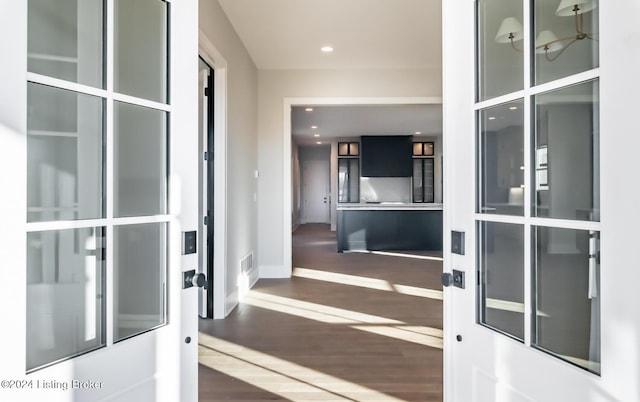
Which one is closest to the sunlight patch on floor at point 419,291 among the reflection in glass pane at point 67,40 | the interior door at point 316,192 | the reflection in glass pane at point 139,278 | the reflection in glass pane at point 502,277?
the reflection in glass pane at point 502,277

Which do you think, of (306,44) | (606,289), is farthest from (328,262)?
(606,289)

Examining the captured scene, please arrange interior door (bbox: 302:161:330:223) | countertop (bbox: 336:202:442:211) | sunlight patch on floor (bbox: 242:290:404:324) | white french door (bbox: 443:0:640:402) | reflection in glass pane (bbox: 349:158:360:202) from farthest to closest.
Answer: interior door (bbox: 302:161:330:223), reflection in glass pane (bbox: 349:158:360:202), countertop (bbox: 336:202:442:211), sunlight patch on floor (bbox: 242:290:404:324), white french door (bbox: 443:0:640:402)

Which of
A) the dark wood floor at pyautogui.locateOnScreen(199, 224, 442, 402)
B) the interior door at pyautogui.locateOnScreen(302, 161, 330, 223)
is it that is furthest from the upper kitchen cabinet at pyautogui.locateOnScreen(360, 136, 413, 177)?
the dark wood floor at pyautogui.locateOnScreen(199, 224, 442, 402)

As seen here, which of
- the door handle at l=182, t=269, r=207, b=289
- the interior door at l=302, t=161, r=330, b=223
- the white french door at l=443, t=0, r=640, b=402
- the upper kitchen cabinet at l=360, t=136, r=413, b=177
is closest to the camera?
the white french door at l=443, t=0, r=640, b=402

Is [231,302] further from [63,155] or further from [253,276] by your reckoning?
[63,155]

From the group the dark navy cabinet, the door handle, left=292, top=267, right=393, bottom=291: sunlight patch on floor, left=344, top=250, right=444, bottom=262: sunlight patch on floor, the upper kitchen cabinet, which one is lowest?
left=292, top=267, right=393, bottom=291: sunlight patch on floor

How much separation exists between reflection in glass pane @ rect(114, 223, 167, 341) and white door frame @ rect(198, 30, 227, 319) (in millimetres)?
2467

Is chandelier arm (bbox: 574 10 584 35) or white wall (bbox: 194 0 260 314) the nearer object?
chandelier arm (bbox: 574 10 584 35)

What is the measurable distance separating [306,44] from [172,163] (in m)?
3.86

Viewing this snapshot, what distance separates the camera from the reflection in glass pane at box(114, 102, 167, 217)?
1.17m

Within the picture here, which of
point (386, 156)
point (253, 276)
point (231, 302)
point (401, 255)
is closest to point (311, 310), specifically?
point (231, 302)

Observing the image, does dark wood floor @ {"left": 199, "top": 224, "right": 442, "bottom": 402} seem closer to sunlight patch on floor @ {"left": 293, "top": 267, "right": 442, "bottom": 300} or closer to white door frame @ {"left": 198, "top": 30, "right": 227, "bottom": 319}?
sunlight patch on floor @ {"left": 293, "top": 267, "right": 442, "bottom": 300}

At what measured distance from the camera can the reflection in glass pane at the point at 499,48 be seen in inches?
44.6

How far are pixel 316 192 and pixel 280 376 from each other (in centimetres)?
1299
